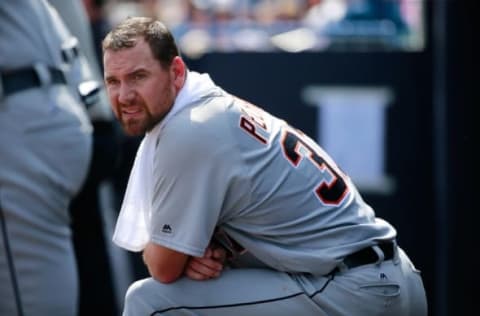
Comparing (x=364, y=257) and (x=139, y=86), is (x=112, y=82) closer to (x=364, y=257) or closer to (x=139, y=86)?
(x=139, y=86)

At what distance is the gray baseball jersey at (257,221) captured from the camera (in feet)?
10.5

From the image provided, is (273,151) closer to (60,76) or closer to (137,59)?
(137,59)

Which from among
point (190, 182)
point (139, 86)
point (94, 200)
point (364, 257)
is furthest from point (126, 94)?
point (94, 200)

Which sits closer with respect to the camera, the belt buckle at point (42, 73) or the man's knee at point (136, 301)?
the man's knee at point (136, 301)

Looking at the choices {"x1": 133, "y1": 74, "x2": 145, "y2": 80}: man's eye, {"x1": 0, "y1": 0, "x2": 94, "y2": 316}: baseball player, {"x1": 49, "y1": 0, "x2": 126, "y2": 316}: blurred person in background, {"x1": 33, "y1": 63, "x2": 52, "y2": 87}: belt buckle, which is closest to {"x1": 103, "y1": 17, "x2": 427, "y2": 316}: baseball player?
{"x1": 133, "y1": 74, "x2": 145, "y2": 80}: man's eye

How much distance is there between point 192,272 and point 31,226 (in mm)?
1047

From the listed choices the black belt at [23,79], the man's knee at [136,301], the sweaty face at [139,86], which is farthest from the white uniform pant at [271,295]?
the black belt at [23,79]

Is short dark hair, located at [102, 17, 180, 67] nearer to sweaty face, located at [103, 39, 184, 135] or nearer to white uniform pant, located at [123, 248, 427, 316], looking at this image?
sweaty face, located at [103, 39, 184, 135]

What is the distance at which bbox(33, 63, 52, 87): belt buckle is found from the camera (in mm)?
4156

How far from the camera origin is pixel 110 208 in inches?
247

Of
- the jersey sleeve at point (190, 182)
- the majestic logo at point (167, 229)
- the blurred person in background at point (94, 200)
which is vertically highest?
the jersey sleeve at point (190, 182)

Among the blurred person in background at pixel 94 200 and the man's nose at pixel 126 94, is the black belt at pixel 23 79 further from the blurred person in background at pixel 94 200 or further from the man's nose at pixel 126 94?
the man's nose at pixel 126 94

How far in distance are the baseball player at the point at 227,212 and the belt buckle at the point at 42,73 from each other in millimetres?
921

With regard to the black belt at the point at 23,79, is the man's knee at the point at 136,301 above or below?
below
